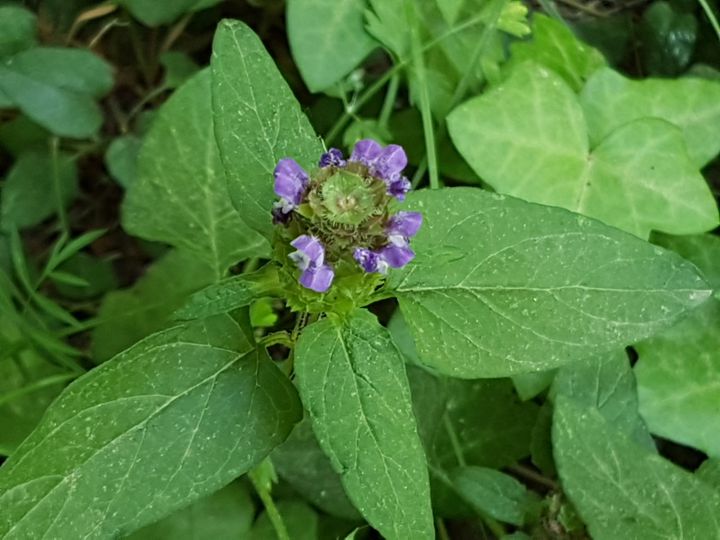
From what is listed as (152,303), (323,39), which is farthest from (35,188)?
(323,39)

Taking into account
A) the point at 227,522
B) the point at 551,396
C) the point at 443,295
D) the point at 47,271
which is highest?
the point at 443,295

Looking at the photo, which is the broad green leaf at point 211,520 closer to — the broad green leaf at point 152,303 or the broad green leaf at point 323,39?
the broad green leaf at point 152,303

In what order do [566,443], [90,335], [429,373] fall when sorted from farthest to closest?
[90,335]
[429,373]
[566,443]

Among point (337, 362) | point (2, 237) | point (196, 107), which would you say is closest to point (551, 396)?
point (337, 362)

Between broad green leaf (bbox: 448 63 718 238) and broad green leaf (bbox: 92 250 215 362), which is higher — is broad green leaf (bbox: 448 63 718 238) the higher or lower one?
the higher one

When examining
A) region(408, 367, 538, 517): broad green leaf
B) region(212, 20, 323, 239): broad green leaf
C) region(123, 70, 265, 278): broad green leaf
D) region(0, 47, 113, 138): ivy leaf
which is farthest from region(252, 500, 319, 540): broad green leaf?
region(0, 47, 113, 138): ivy leaf

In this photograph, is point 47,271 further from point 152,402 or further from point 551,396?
point 551,396

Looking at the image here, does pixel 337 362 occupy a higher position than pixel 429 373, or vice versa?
pixel 337 362

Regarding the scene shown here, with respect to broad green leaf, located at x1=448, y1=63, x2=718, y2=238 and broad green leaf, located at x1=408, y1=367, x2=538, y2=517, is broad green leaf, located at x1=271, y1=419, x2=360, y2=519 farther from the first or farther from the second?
broad green leaf, located at x1=448, y1=63, x2=718, y2=238
